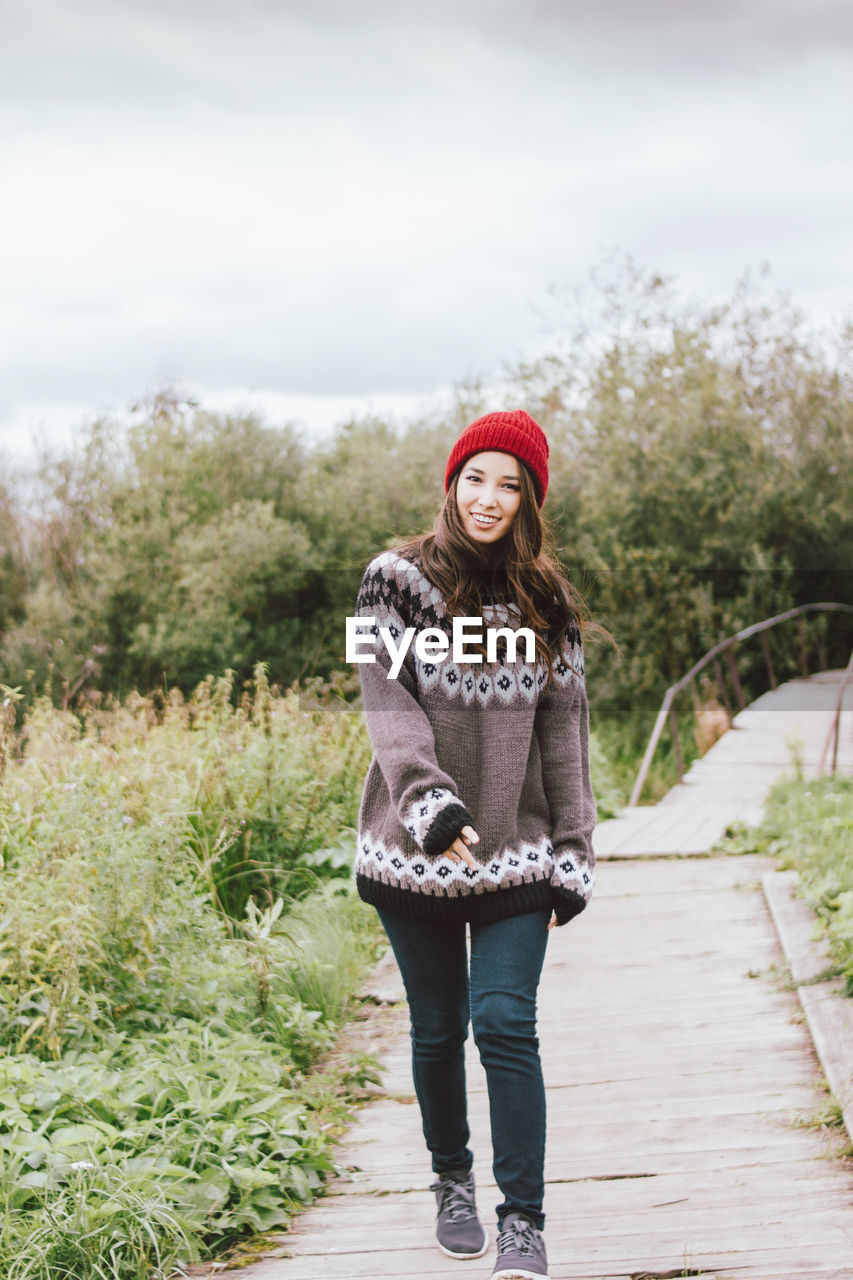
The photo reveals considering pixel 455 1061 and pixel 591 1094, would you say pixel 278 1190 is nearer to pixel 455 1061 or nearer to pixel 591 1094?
pixel 455 1061

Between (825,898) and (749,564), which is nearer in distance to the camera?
(825,898)

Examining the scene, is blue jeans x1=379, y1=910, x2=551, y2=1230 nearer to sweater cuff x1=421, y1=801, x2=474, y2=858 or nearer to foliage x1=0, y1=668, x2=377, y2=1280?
sweater cuff x1=421, y1=801, x2=474, y2=858

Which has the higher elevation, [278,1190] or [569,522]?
[569,522]

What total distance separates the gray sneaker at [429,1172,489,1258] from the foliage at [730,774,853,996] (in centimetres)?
169

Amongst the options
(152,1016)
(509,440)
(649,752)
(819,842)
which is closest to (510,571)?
(509,440)

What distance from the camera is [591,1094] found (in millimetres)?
3322

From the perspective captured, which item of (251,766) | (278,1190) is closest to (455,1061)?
(278,1190)

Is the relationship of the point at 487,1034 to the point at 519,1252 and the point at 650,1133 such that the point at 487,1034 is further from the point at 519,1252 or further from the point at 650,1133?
the point at 650,1133

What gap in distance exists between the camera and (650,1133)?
3025mm

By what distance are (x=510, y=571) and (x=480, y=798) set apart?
49 cm

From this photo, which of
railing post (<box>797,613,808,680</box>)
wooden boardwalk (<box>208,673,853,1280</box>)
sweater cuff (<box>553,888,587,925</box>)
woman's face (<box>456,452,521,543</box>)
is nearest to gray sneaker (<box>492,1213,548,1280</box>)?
wooden boardwalk (<box>208,673,853,1280</box>)

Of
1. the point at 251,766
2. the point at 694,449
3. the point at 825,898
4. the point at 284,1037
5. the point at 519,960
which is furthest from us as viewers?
the point at 694,449

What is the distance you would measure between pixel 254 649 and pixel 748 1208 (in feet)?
53.8

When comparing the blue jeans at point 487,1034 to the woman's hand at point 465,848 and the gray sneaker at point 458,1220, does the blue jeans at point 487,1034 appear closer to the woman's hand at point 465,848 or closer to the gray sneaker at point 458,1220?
the gray sneaker at point 458,1220
